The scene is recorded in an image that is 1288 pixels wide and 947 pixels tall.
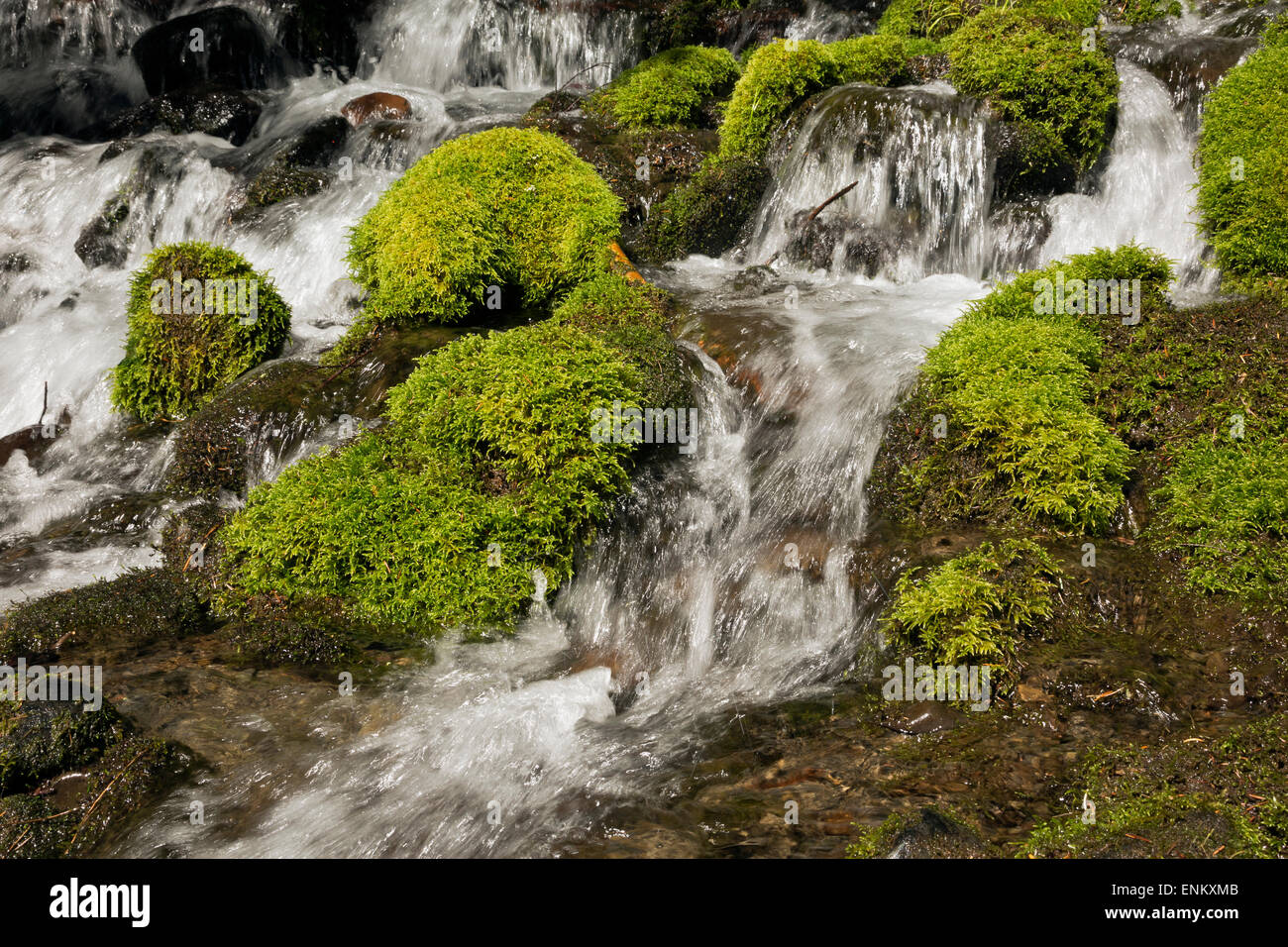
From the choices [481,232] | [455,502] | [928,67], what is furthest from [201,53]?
[455,502]

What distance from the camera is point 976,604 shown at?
5734 millimetres

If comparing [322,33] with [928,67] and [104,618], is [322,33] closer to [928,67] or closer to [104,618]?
[928,67]

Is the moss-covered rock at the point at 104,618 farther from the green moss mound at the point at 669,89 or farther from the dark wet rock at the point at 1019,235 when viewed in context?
the dark wet rock at the point at 1019,235

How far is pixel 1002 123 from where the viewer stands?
11242 mm

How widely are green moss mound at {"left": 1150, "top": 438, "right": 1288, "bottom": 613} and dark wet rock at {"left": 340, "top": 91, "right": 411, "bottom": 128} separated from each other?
12912mm

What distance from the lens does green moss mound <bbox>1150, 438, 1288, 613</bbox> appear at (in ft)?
19.6

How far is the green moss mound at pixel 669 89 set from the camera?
43.1ft

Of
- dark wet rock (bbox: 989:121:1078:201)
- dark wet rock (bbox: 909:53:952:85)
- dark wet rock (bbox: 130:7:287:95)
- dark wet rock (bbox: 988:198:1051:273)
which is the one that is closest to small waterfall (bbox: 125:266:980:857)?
dark wet rock (bbox: 988:198:1051:273)

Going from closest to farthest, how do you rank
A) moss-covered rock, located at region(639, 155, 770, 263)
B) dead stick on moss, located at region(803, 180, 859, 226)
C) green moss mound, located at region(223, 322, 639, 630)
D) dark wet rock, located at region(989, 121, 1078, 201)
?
green moss mound, located at region(223, 322, 639, 630), dark wet rock, located at region(989, 121, 1078, 201), dead stick on moss, located at region(803, 180, 859, 226), moss-covered rock, located at region(639, 155, 770, 263)

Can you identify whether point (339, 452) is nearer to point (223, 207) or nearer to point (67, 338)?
point (67, 338)

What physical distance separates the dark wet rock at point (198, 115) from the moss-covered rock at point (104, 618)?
36.9ft

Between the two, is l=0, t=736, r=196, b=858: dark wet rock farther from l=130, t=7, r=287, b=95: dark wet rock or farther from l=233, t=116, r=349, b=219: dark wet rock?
l=130, t=7, r=287, b=95: dark wet rock

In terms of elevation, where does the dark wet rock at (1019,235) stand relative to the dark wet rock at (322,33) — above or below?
below

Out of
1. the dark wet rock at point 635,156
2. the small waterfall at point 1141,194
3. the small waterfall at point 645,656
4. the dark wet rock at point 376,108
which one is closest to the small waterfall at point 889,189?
the small waterfall at point 1141,194
